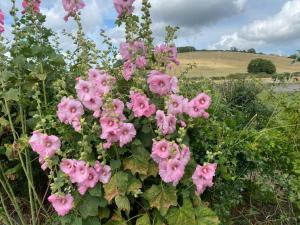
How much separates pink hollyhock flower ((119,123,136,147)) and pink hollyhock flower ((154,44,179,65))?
0.61 m

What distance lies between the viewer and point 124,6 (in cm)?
328

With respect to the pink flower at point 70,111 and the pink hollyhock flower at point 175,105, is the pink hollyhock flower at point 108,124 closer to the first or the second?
the pink flower at point 70,111

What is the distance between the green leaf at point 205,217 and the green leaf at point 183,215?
5cm

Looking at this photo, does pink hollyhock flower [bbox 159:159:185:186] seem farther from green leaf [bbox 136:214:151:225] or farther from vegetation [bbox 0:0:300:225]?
green leaf [bbox 136:214:151:225]

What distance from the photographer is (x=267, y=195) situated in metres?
3.50

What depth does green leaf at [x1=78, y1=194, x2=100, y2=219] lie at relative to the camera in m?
2.72

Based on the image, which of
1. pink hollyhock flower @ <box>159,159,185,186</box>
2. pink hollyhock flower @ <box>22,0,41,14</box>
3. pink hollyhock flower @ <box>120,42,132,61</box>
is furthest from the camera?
pink hollyhock flower @ <box>22,0,41,14</box>

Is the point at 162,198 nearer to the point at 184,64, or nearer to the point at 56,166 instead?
the point at 56,166

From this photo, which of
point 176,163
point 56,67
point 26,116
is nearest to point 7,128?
point 26,116

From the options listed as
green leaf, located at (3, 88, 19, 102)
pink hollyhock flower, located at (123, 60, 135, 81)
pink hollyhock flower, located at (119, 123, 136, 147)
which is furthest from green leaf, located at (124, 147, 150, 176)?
green leaf, located at (3, 88, 19, 102)

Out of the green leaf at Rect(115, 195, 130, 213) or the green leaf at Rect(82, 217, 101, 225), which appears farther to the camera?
the green leaf at Rect(82, 217, 101, 225)

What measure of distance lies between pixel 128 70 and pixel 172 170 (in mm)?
770

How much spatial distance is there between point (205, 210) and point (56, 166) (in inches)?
36.1

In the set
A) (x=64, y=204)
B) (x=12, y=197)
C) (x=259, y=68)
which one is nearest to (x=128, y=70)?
(x=64, y=204)
